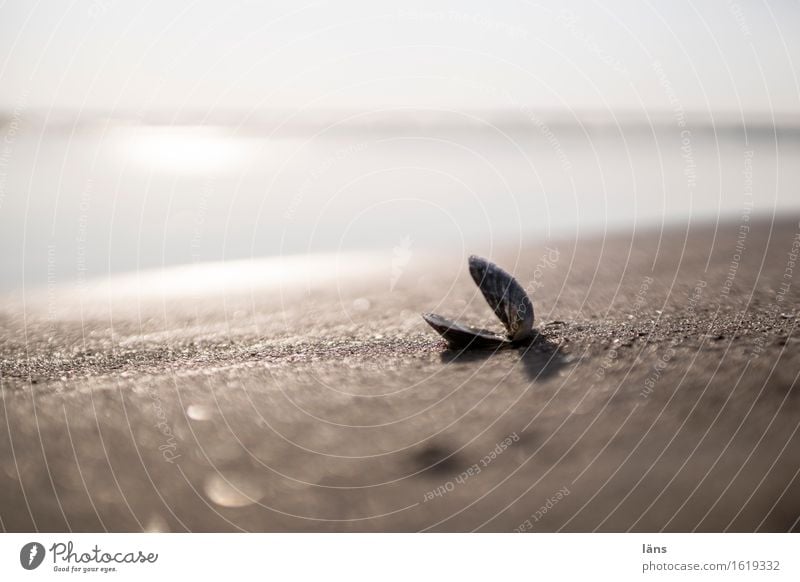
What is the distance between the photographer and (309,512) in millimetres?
3092

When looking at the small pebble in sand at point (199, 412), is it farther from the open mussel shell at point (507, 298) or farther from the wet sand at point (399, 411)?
the open mussel shell at point (507, 298)

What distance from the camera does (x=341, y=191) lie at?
948cm

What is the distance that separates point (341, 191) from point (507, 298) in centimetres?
536

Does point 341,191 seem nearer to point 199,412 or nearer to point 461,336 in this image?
point 461,336

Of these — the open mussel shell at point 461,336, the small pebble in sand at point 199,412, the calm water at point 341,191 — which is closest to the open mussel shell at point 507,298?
the open mussel shell at point 461,336

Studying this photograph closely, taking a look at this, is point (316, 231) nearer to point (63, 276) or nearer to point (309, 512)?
point (63, 276)

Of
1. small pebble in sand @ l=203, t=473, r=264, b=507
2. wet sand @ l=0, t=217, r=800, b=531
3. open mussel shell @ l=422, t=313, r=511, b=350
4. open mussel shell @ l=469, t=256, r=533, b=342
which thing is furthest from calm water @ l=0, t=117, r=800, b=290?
A: small pebble in sand @ l=203, t=473, r=264, b=507

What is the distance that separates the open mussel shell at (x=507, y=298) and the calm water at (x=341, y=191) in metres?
2.75

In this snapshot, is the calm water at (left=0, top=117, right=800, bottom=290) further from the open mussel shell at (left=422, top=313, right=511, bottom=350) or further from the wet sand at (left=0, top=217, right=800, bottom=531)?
the open mussel shell at (left=422, top=313, right=511, bottom=350)

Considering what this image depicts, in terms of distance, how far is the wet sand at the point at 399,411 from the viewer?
310 centimetres

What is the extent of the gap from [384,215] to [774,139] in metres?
9.05

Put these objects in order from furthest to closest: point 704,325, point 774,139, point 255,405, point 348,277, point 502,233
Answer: point 774,139, point 502,233, point 348,277, point 704,325, point 255,405

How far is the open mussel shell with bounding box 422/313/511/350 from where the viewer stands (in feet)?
14.8

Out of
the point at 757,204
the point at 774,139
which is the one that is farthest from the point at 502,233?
the point at 774,139
